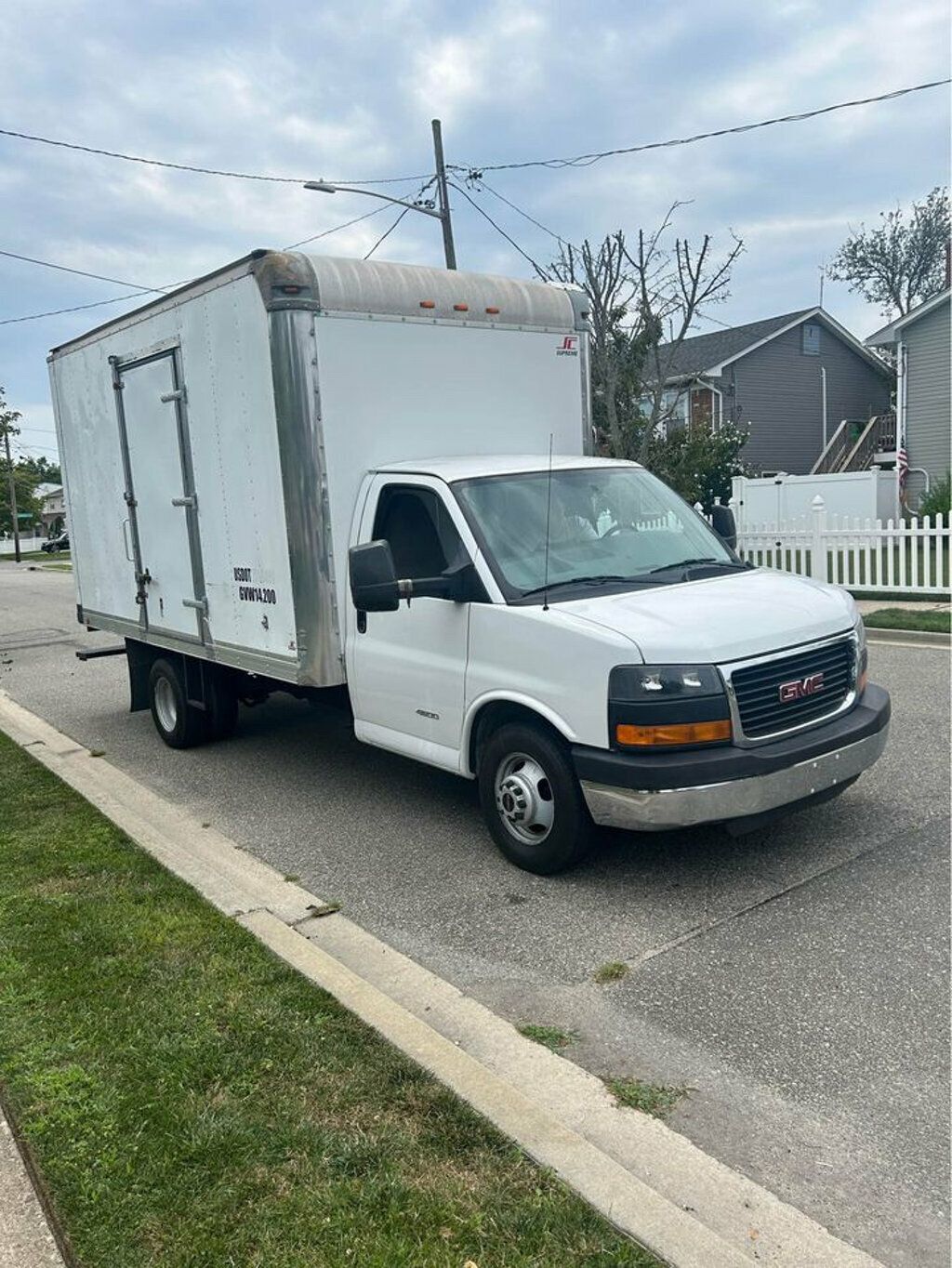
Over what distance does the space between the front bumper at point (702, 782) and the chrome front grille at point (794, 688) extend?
0.32ft

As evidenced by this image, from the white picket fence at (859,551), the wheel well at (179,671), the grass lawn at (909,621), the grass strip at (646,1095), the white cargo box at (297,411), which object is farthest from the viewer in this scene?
the white picket fence at (859,551)

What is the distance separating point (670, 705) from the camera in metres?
4.27

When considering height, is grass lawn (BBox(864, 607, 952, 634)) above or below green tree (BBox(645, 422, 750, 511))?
below

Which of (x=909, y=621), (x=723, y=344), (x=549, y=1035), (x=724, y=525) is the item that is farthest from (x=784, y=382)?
(x=549, y=1035)

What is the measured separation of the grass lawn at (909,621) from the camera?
10.8m

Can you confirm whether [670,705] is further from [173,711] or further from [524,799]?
[173,711]

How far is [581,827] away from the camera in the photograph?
4.67 meters

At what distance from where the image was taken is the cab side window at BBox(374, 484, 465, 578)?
5.36 meters

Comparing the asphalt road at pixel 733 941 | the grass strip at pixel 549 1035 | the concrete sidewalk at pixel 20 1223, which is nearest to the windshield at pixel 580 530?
the asphalt road at pixel 733 941

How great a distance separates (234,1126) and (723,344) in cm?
3461

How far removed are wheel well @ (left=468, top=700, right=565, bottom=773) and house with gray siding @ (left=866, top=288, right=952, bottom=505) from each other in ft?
72.9

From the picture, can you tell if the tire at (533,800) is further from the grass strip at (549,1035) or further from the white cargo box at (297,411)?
the white cargo box at (297,411)

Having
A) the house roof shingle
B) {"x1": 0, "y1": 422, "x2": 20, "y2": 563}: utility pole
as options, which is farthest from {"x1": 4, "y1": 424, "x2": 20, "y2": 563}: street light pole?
the house roof shingle

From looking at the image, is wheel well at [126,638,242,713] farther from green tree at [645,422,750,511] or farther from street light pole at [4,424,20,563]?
street light pole at [4,424,20,563]
